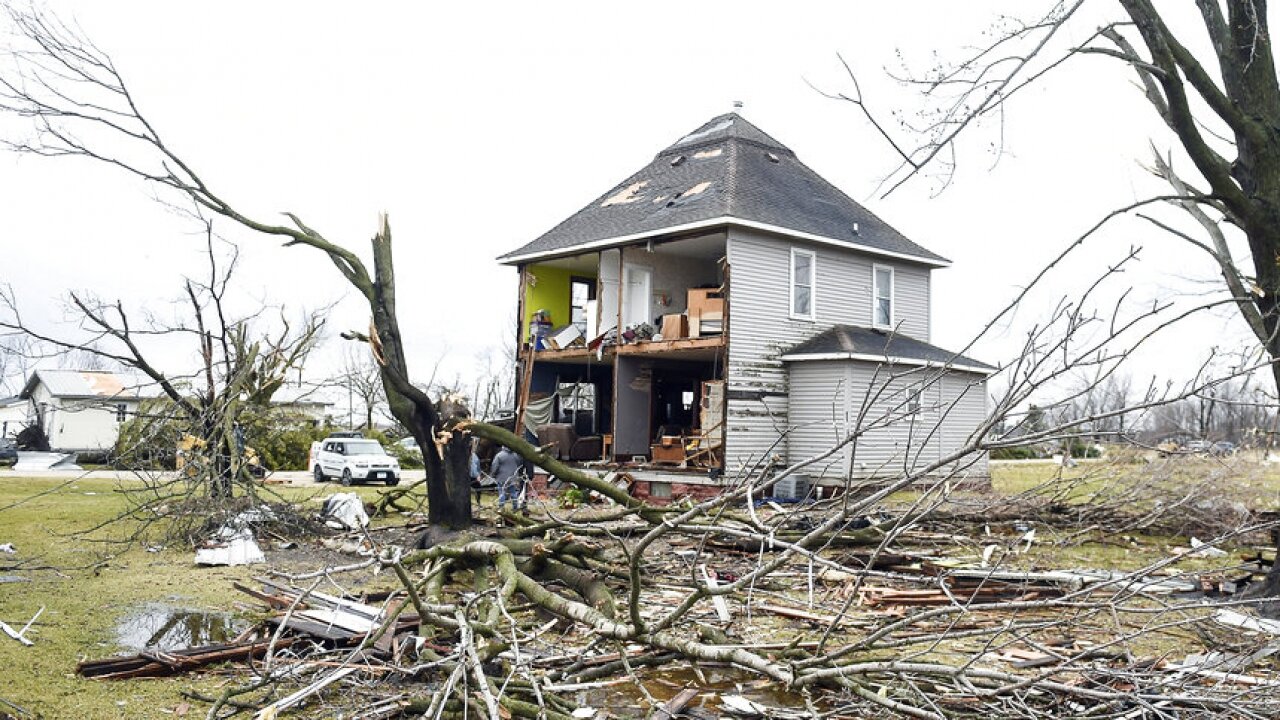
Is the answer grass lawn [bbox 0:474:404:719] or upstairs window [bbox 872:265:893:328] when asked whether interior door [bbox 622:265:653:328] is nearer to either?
upstairs window [bbox 872:265:893:328]

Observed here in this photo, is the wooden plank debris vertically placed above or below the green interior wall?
below

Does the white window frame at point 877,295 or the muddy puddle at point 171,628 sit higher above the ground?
the white window frame at point 877,295

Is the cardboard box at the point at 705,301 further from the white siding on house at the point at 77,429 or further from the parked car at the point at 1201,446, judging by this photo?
the white siding on house at the point at 77,429

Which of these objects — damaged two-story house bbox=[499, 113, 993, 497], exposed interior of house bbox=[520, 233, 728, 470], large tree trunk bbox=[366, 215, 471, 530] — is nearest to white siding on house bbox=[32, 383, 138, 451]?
exposed interior of house bbox=[520, 233, 728, 470]

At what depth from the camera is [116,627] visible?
29.4ft

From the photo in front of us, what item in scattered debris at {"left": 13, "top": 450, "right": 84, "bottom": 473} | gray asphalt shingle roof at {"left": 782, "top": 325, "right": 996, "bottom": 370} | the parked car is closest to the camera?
the parked car

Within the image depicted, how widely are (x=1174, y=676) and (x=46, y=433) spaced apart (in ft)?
196

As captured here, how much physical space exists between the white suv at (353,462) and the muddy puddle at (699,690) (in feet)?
75.6

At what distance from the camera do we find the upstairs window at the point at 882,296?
23.6m

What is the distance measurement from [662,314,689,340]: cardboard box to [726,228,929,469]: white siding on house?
1.33 metres

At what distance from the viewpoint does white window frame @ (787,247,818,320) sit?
21516 mm

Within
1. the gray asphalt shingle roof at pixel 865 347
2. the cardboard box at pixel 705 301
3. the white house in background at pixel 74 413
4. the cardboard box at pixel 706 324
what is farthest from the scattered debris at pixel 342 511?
the white house in background at pixel 74 413

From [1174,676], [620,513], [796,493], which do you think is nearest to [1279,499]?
[796,493]

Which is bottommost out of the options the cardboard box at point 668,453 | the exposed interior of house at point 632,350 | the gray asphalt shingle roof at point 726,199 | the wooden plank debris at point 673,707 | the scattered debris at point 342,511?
the wooden plank debris at point 673,707
